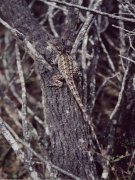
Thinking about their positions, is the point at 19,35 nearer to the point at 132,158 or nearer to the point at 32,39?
the point at 32,39

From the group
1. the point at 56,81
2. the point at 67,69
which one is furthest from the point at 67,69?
the point at 56,81

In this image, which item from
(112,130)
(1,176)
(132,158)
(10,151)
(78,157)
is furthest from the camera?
(10,151)

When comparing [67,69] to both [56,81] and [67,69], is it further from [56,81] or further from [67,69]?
[56,81]

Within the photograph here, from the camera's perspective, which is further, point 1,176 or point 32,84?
point 32,84

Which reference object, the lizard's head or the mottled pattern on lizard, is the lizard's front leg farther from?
the lizard's head

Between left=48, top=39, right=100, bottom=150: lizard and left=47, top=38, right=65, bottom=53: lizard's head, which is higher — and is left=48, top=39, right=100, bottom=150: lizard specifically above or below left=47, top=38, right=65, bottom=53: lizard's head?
below

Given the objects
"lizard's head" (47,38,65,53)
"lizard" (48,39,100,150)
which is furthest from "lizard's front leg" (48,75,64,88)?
"lizard's head" (47,38,65,53)

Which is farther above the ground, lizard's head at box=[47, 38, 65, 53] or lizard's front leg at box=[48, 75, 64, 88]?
lizard's head at box=[47, 38, 65, 53]

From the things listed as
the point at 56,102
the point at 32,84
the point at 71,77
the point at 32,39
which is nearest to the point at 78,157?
the point at 56,102

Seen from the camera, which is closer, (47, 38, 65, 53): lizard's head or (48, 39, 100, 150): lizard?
(48, 39, 100, 150): lizard
